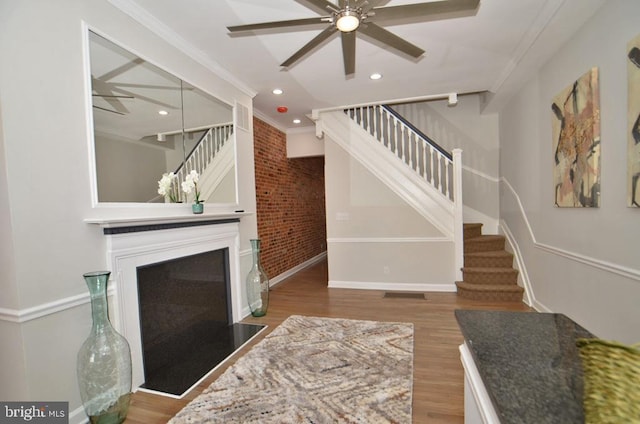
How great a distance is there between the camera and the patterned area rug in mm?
1902

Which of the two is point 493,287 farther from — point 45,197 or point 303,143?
point 45,197

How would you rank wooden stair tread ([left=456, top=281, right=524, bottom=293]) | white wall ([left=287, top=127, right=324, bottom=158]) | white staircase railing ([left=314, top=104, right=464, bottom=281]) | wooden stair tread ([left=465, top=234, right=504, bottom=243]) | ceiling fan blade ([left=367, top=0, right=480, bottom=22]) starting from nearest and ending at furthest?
1. ceiling fan blade ([left=367, top=0, right=480, bottom=22])
2. wooden stair tread ([left=456, top=281, right=524, bottom=293])
3. white staircase railing ([left=314, top=104, right=464, bottom=281])
4. wooden stair tread ([left=465, top=234, right=504, bottom=243])
5. white wall ([left=287, top=127, right=324, bottom=158])

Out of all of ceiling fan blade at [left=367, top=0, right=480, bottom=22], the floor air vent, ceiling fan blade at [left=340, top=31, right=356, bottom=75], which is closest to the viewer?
ceiling fan blade at [left=367, top=0, right=480, bottom=22]

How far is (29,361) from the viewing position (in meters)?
1.66

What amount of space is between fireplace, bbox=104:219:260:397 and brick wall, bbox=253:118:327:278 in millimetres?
1405

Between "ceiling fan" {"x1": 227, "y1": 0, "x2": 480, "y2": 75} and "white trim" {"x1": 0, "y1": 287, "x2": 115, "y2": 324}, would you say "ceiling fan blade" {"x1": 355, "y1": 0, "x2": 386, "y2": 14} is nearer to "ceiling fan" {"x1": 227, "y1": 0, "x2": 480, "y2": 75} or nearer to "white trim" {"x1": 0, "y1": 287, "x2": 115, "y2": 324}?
"ceiling fan" {"x1": 227, "y1": 0, "x2": 480, "y2": 75}

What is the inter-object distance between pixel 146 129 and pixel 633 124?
3582 mm

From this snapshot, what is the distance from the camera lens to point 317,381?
2.26 meters

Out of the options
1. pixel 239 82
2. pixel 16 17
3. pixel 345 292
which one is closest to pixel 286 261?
pixel 345 292

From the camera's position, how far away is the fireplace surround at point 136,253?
2154 mm

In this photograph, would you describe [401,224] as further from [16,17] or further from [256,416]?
[16,17]

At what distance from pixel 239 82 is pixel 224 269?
7.61 feet

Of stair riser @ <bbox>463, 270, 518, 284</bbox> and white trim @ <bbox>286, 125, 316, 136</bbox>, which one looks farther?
white trim @ <bbox>286, 125, 316, 136</bbox>

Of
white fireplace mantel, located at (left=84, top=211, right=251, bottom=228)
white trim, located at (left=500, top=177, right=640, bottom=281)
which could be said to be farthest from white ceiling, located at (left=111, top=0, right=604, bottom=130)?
white trim, located at (left=500, top=177, right=640, bottom=281)
